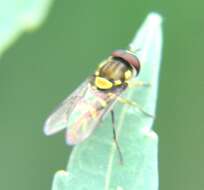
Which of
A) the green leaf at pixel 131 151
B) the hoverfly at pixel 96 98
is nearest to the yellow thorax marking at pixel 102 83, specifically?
the hoverfly at pixel 96 98

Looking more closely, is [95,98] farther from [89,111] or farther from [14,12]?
[14,12]

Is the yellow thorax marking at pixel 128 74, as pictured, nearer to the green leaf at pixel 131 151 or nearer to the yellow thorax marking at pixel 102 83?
the yellow thorax marking at pixel 102 83

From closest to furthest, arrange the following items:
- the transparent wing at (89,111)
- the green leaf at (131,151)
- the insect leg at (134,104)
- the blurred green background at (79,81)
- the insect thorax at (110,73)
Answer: the green leaf at (131,151) < the insect leg at (134,104) < the transparent wing at (89,111) < the insect thorax at (110,73) < the blurred green background at (79,81)

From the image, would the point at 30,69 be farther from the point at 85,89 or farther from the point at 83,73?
the point at 85,89

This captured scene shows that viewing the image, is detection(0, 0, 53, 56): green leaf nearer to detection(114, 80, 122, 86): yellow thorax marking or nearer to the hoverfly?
the hoverfly

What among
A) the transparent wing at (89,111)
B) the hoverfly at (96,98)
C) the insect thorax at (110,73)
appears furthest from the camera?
the insect thorax at (110,73)

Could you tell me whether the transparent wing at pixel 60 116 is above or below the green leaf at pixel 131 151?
above

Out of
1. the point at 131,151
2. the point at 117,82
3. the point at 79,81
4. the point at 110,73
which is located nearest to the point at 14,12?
the point at 131,151

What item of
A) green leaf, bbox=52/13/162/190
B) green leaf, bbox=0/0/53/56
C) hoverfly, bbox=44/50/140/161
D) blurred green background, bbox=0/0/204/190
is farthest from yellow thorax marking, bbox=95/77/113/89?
green leaf, bbox=0/0/53/56

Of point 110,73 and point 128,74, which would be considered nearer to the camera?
point 128,74
